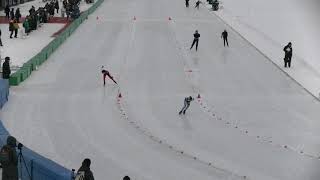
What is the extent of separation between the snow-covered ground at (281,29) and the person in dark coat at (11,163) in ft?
14.1

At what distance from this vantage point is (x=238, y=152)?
40.9ft

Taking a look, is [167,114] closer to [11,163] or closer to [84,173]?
[11,163]

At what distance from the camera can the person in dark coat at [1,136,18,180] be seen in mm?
7805

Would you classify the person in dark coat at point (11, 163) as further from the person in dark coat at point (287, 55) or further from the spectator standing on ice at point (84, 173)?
the person in dark coat at point (287, 55)

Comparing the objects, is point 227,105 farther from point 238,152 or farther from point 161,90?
point 238,152

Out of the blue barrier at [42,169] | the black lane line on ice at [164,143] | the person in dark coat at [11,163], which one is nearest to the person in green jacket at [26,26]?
the black lane line on ice at [164,143]

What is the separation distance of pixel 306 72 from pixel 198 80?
5284 mm

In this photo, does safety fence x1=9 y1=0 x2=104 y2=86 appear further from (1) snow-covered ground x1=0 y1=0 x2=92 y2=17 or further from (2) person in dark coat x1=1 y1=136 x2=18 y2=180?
(2) person in dark coat x1=1 y1=136 x2=18 y2=180

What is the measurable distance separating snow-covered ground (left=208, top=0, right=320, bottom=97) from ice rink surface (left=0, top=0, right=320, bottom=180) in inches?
40.3

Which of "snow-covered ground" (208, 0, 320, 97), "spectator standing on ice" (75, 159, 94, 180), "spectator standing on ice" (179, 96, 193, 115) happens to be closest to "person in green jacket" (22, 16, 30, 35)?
"snow-covered ground" (208, 0, 320, 97)

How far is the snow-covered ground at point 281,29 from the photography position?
451 cm

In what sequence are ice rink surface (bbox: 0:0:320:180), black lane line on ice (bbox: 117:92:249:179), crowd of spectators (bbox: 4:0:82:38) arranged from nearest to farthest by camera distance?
black lane line on ice (bbox: 117:92:249:179)
ice rink surface (bbox: 0:0:320:180)
crowd of spectators (bbox: 4:0:82:38)

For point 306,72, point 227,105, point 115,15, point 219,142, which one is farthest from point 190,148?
point 115,15

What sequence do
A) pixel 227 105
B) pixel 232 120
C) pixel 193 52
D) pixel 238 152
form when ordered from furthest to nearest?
pixel 193 52
pixel 227 105
pixel 232 120
pixel 238 152
